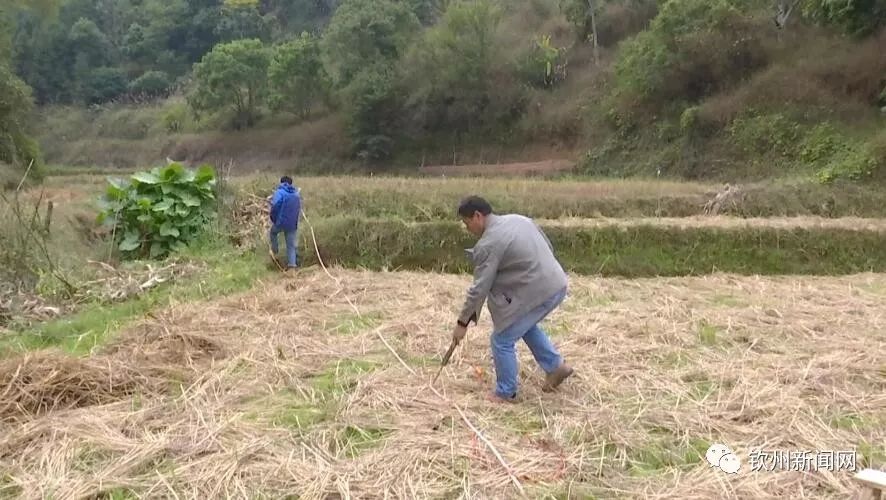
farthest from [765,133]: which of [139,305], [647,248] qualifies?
[139,305]

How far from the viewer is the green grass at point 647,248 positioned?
370 inches

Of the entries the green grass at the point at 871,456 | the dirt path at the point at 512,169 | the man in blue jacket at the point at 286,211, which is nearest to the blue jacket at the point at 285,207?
the man in blue jacket at the point at 286,211

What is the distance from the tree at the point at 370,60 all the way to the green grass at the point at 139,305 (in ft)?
61.8

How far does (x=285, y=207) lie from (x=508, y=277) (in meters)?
4.64

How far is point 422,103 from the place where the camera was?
27625 millimetres

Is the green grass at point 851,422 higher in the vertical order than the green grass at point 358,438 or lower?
lower

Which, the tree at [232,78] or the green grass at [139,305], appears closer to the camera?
the green grass at [139,305]

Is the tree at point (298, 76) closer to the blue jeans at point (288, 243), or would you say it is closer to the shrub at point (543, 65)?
the shrub at point (543, 65)

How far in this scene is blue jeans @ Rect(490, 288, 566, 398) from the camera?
4.38 metres

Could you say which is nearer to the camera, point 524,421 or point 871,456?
point 871,456

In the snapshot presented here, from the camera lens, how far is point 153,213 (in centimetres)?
944

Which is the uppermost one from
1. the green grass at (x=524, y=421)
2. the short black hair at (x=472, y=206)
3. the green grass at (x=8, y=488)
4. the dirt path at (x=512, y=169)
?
the short black hair at (x=472, y=206)

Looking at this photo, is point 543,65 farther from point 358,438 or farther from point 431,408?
point 358,438

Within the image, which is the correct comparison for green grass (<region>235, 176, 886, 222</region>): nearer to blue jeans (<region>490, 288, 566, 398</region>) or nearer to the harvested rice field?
the harvested rice field
